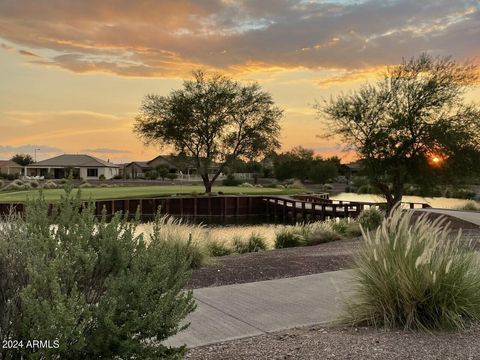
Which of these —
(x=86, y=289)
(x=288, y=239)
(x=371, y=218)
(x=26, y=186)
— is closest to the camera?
(x=86, y=289)

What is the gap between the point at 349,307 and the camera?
19.6 feet

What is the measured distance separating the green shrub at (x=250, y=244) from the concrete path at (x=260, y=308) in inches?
261

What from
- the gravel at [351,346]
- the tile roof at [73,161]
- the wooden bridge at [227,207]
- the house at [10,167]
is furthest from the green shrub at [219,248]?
the house at [10,167]

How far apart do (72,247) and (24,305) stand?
1.71 ft

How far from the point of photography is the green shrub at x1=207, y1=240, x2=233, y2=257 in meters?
13.8

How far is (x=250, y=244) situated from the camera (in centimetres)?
1609

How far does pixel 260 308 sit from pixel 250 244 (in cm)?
929

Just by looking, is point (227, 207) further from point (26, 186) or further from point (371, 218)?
point (371, 218)

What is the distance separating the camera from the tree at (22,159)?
124475mm

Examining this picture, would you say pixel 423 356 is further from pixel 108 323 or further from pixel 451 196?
pixel 451 196

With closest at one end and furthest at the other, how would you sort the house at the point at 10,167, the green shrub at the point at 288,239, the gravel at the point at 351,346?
the gravel at the point at 351,346
the green shrub at the point at 288,239
the house at the point at 10,167

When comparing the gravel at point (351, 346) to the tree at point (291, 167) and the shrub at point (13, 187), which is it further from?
the tree at point (291, 167)

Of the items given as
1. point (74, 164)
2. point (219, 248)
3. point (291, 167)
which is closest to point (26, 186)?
point (74, 164)

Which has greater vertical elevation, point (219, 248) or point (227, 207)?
point (219, 248)
